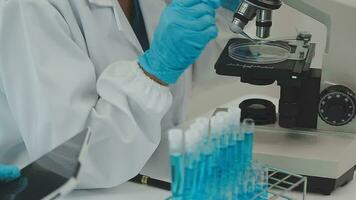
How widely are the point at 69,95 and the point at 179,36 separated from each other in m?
0.31

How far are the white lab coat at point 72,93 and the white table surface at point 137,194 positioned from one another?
0.9 inches

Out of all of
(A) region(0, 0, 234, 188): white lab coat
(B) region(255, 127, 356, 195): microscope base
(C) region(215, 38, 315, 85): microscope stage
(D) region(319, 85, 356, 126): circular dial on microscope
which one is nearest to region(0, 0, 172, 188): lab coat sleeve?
(A) region(0, 0, 234, 188): white lab coat

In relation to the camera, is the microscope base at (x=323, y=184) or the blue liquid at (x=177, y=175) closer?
the blue liquid at (x=177, y=175)

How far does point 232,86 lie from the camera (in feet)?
8.13

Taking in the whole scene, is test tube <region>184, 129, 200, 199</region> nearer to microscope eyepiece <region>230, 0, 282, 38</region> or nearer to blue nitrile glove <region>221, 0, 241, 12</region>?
microscope eyepiece <region>230, 0, 282, 38</region>

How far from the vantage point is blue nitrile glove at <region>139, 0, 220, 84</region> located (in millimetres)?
1358

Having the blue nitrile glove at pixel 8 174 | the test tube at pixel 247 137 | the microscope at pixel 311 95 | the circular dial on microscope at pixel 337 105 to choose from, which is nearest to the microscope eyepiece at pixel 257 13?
the microscope at pixel 311 95

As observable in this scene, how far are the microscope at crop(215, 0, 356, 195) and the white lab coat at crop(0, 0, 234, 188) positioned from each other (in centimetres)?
24

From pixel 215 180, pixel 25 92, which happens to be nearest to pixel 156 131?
pixel 25 92

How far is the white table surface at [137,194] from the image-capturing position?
4.32 ft

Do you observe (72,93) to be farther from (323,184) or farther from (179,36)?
(323,184)

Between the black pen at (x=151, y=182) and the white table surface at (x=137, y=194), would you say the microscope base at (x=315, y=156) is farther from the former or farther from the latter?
the black pen at (x=151, y=182)

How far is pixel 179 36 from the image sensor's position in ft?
4.45

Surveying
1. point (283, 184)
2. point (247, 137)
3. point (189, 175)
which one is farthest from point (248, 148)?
point (283, 184)
